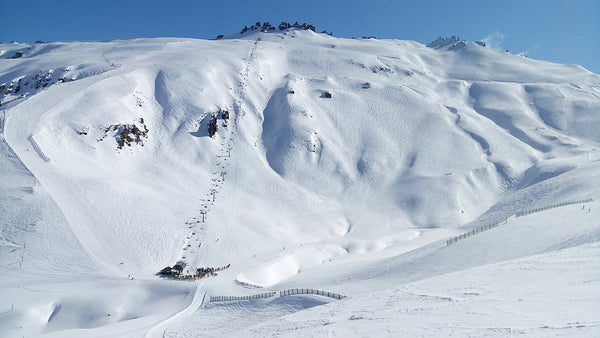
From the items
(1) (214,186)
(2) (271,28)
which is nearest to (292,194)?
(1) (214,186)

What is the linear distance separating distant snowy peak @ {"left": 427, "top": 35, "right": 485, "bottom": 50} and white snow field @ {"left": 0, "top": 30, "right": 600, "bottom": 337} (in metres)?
35.1

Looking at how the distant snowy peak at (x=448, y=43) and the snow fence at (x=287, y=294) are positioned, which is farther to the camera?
the distant snowy peak at (x=448, y=43)

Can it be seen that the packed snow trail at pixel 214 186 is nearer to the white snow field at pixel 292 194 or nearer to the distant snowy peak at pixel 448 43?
the white snow field at pixel 292 194

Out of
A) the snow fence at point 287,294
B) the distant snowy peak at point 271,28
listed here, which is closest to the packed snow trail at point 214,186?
the snow fence at point 287,294

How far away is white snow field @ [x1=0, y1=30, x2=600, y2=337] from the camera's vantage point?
75.0 ft

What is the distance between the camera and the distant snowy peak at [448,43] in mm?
153875

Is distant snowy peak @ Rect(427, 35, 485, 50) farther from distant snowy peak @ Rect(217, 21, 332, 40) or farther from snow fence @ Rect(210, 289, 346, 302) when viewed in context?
snow fence @ Rect(210, 289, 346, 302)

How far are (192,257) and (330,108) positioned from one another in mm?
52097

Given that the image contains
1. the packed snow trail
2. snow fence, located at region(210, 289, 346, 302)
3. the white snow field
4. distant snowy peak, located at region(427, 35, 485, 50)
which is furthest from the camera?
distant snowy peak, located at region(427, 35, 485, 50)

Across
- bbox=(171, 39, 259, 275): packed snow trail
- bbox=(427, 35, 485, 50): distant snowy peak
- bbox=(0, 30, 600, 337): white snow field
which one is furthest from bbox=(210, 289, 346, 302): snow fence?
bbox=(427, 35, 485, 50): distant snowy peak

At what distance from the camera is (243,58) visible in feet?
354

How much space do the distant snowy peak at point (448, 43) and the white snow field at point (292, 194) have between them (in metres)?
35.1

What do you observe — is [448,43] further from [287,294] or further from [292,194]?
[287,294]

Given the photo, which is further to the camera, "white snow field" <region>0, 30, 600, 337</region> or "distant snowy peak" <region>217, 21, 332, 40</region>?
"distant snowy peak" <region>217, 21, 332, 40</region>
